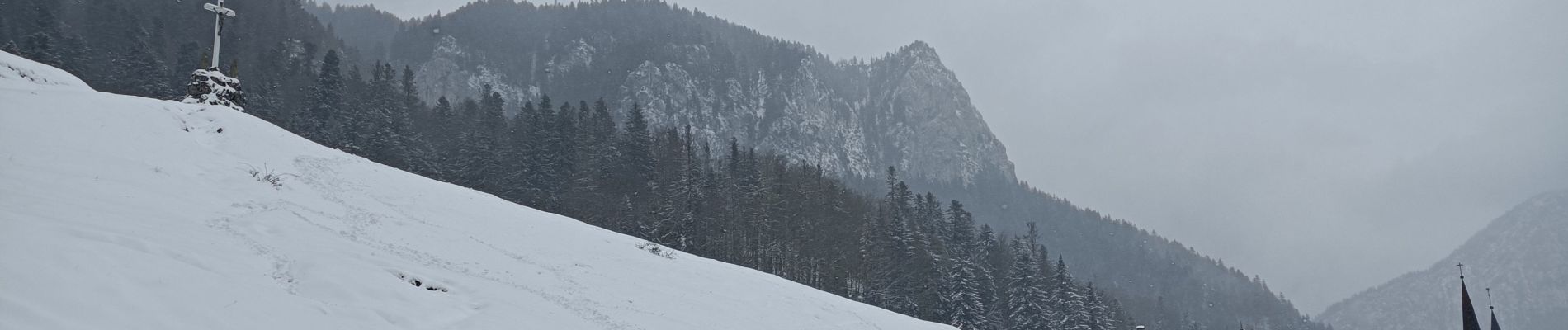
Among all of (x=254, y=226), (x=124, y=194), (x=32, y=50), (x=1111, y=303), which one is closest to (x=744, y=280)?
(x=254, y=226)

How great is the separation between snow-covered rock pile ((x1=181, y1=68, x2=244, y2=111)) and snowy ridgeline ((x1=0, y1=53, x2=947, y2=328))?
1614 mm

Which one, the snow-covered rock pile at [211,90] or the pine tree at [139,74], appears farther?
the pine tree at [139,74]

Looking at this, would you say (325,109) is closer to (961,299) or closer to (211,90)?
(211,90)

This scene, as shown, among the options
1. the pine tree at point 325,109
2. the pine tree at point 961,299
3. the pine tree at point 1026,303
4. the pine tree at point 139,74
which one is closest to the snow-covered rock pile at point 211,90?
the pine tree at point 325,109

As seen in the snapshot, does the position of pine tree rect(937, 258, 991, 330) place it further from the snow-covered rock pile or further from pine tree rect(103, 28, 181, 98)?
pine tree rect(103, 28, 181, 98)

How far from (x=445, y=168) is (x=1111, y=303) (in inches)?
3511

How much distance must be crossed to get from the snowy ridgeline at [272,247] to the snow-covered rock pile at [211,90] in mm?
1614

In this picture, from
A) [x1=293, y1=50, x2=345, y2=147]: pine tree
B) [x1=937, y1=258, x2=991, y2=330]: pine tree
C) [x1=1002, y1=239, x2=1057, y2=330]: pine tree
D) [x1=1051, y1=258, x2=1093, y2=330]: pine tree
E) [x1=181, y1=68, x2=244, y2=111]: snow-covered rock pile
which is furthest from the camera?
[x1=1051, y1=258, x2=1093, y2=330]: pine tree

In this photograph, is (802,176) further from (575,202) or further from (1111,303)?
(1111,303)

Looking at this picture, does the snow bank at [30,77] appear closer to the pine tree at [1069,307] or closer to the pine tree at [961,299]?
the pine tree at [961,299]

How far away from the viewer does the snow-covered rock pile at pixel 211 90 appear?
Result: 25833mm

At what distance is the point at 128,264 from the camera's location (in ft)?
34.1

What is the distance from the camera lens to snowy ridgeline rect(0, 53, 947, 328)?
32.8 ft

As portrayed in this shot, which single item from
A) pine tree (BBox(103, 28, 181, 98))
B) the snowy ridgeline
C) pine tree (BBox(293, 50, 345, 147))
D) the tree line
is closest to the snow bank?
the snowy ridgeline
